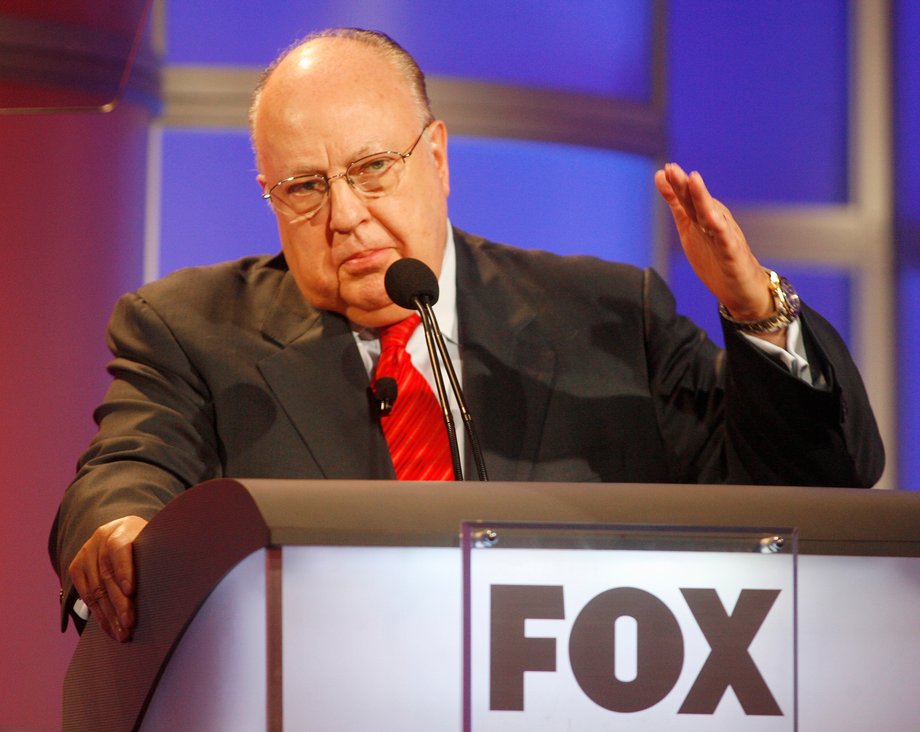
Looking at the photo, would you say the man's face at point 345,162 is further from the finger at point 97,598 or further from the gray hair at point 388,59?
the finger at point 97,598

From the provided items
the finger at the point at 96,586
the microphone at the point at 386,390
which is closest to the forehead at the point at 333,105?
the microphone at the point at 386,390

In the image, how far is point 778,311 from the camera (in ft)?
4.94

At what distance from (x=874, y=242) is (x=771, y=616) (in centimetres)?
256

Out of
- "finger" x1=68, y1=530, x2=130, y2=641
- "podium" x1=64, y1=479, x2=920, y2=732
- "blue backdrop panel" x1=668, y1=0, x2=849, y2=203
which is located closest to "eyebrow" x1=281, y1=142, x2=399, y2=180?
"finger" x1=68, y1=530, x2=130, y2=641

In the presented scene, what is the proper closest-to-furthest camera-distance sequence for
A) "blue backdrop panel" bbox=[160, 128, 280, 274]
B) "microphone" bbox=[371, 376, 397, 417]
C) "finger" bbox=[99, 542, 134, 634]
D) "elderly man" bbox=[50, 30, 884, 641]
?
"finger" bbox=[99, 542, 134, 634]
"microphone" bbox=[371, 376, 397, 417]
"elderly man" bbox=[50, 30, 884, 641]
"blue backdrop panel" bbox=[160, 128, 280, 274]

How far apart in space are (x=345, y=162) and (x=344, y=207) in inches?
2.6

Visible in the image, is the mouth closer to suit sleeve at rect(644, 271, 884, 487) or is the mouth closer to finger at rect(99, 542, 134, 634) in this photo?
suit sleeve at rect(644, 271, 884, 487)

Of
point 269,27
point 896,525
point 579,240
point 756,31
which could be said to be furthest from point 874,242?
point 896,525

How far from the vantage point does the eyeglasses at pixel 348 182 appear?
1809 mm

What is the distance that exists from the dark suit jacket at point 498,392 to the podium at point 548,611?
26.6 inches

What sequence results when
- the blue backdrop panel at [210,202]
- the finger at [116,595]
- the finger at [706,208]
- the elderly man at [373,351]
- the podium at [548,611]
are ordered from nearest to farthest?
1. the podium at [548,611]
2. the finger at [116,595]
3. the finger at [706,208]
4. the elderly man at [373,351]
5. the blue backdrop panel at [210,202]

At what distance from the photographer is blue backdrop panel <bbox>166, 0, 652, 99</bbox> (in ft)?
9.36

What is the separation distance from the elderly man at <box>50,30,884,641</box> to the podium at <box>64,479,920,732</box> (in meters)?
0.69

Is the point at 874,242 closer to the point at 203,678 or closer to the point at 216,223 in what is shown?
the point at 216,223
